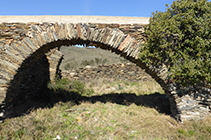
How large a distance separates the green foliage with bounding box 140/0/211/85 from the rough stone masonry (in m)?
0.25

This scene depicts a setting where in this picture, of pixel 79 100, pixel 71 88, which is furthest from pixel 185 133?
pixel 71 88

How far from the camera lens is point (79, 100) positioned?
623cm

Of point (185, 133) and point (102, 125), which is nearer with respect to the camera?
point (185, 133)

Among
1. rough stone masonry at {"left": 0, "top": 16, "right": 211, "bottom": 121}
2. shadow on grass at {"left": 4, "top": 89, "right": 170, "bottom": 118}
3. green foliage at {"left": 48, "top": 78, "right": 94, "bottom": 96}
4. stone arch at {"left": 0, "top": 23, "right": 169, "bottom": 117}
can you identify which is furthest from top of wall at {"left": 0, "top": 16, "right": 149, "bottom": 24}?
green foliage at {"left": 48, "top": 78, "right": 94, "bottom": 96}

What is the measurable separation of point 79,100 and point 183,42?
15.5 feet

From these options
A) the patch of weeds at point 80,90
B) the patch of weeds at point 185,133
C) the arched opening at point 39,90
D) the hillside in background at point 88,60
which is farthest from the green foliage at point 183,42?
the hillside in background at point 88,60

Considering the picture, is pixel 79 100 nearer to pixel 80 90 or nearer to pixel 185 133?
pixel 80 90

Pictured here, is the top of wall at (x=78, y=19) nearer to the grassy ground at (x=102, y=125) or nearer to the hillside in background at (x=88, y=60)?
the grassy ground at (x=102, y=125)

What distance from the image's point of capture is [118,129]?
364 centimetres

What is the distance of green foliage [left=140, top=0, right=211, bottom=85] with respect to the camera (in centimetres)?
382

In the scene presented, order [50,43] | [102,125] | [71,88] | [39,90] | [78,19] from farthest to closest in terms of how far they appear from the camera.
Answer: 1. [71,88]
2. [39,90]
3. [78,19]
4. [50,43]
5. [102,125]

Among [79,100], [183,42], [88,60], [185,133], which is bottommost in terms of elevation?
[185,133]

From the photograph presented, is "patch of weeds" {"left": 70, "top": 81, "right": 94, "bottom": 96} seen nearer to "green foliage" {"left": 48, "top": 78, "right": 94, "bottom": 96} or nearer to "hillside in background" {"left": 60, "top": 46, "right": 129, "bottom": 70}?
"green foliage" {"left": 48, "top": 78, "right": 94, "bottom": 96}

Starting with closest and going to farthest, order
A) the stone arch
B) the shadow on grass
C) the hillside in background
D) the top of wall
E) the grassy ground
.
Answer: the grassy ground
the stone arch
the top of wall
the shadow on grass
the hillside in background
